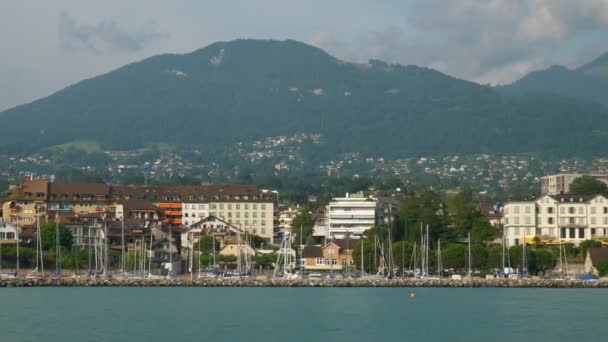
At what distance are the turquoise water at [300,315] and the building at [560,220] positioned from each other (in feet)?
83.0

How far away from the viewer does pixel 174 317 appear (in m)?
70.7

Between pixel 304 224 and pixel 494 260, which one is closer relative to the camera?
pixel 494 260

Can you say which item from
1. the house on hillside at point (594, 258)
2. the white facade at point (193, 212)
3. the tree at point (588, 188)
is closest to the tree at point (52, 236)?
the white facade at point (193, 212)

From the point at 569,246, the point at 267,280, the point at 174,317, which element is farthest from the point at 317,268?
the point at 174,317

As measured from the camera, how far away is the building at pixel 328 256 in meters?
121

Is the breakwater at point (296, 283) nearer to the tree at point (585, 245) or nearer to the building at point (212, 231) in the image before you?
the tree at point (585, 245)

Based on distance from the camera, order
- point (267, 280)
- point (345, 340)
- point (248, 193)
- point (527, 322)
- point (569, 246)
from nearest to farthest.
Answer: point (345, 340), point (527, 322), point (267, 280), point (569, 246), point (248, 193)

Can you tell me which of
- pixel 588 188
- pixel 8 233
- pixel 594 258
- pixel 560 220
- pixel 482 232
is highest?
pixel 588 188

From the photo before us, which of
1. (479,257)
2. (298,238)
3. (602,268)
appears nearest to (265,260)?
(298,238)

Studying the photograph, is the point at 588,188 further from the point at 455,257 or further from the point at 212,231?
the point at 212,231

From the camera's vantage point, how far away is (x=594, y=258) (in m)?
106

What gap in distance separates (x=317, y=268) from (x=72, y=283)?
93.6 feet

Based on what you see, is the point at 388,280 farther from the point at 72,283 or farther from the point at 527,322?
the point at 527,322

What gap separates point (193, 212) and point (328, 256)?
3417 centimetres
